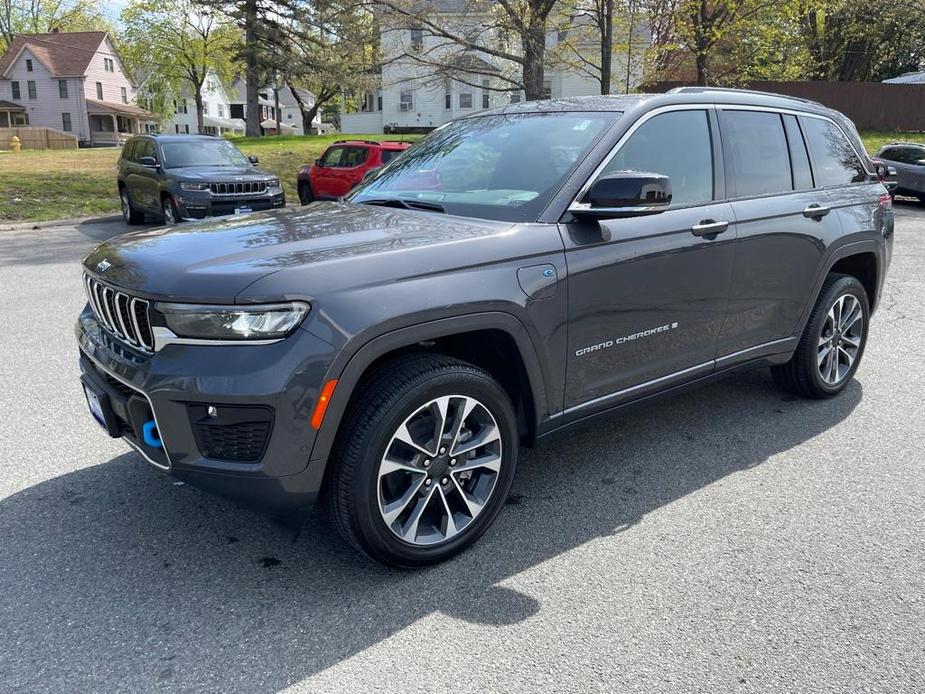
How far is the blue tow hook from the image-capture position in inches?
110

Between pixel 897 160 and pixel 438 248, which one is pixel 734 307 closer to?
pixel 438 248

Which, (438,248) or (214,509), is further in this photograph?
(214,509)

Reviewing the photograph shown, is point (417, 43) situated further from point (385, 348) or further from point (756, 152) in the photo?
point (385, 348)

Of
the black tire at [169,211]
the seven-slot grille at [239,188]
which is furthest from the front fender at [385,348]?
the black tire at [169,211]

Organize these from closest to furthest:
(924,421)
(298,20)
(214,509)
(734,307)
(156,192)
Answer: (214,509) < (734,307) < (924,421) < (156,192) < (298,20)

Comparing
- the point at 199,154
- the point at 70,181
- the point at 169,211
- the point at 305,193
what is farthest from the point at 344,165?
the point at 70,181

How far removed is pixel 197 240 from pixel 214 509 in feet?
4.04

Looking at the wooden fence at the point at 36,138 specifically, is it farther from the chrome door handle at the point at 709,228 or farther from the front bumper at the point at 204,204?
the chrome door handle at the point at 709,228

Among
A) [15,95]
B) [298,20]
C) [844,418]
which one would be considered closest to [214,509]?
[844,418]

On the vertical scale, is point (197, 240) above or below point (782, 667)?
above

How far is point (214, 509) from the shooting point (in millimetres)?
3537

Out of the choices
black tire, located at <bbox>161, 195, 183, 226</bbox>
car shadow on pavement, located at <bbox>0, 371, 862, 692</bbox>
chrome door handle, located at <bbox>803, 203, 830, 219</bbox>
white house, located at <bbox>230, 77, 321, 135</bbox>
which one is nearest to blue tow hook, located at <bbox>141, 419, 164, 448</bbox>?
car shadow on pavement, located at <bbox>0, 371, 862, 692</bbox>

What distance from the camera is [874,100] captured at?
3141 centimetres

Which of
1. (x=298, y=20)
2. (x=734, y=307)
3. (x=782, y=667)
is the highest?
(x=298, y=20)
